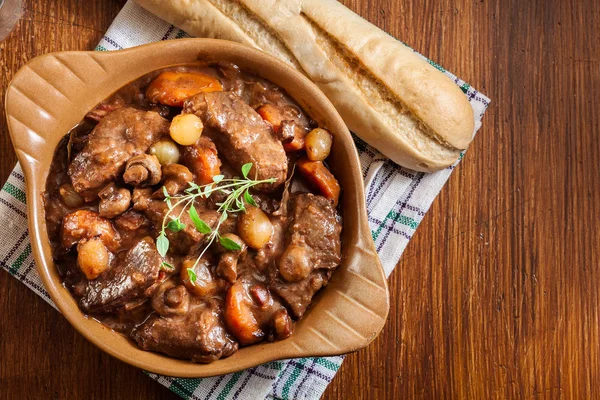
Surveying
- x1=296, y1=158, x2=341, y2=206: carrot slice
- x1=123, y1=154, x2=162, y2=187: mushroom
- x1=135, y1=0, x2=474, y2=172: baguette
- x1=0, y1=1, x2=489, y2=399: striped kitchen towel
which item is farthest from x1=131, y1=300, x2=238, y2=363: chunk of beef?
x1=135, y1=0, x2=474, y2=172: baguette

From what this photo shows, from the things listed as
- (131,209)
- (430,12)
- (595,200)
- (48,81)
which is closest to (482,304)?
(595,200)

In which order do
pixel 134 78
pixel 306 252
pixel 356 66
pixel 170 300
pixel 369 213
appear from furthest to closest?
pixel 369 213
pixel 356 66
pixel 134 78
pixel 306 252
pixel 170 300

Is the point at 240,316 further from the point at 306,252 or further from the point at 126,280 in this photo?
the point at 126,280

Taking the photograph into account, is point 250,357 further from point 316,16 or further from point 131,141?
point 316,16

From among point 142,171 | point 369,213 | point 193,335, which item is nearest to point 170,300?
point 193,335

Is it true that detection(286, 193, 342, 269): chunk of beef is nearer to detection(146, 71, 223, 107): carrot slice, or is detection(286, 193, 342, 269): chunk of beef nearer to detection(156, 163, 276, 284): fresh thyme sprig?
detection(156, 163, 276, 284): fresh thyme sprig

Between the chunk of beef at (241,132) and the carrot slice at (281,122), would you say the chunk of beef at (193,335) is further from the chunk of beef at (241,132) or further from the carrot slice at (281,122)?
the carrot slice at (281,122)
